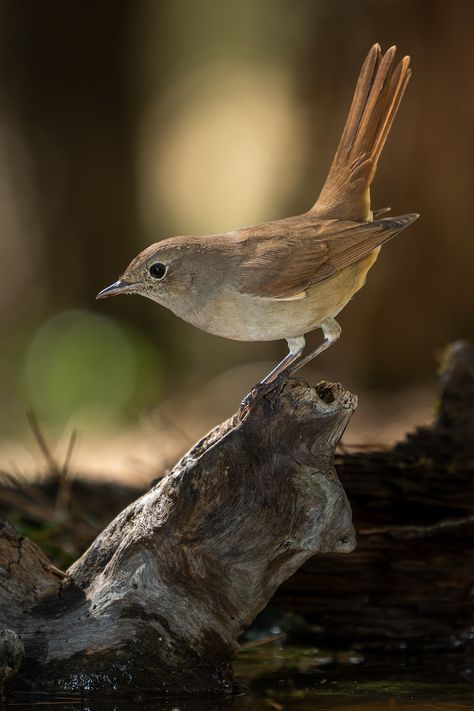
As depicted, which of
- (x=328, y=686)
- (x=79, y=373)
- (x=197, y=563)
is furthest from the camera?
(x=79, y=373)

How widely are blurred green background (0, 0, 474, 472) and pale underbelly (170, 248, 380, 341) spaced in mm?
5185

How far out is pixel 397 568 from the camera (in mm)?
4516

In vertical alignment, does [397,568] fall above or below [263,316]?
below

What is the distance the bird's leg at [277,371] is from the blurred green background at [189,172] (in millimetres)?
5092

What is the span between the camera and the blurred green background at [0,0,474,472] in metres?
9.21

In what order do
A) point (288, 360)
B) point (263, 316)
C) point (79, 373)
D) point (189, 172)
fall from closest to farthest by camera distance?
point (263, 316) → point (288, 360) → point (79, 373) → point (189, 172)

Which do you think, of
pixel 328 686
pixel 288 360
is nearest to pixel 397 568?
pixel 328 686

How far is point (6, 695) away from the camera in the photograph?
3.57 m

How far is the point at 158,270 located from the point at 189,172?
23.8ft

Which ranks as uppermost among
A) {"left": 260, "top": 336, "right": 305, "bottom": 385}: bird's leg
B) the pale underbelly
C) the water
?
the pale underbelly

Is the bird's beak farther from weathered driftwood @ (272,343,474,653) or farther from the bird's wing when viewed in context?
weathered driftwood @ (272,343,474,653)

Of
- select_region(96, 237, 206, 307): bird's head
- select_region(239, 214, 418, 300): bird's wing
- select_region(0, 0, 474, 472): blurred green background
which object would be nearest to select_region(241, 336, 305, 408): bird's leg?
select_region(239, 214, 418, 300): bird's wing

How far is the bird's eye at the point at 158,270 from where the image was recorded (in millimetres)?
4020

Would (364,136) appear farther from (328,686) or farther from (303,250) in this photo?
(328,686)
